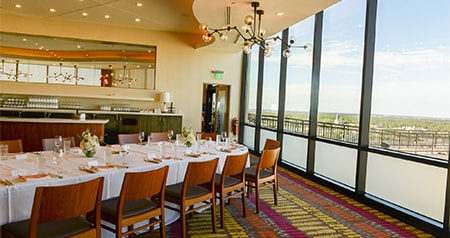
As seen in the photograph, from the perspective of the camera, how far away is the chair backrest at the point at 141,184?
257cm

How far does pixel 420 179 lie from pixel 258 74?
5675 mm

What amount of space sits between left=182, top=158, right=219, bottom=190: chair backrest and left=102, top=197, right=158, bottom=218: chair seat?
1.28ft

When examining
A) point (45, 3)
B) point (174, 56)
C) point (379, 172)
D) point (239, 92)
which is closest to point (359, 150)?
point (379, 172)

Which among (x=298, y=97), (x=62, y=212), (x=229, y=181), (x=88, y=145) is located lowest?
(x=229, y=181)

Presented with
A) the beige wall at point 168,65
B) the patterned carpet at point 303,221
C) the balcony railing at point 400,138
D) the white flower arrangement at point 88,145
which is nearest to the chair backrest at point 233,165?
the patterned carpet at point 303,221

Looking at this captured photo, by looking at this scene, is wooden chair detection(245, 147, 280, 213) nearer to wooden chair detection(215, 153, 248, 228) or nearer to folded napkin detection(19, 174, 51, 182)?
wooden chair detection(215, 153, 248, 228)

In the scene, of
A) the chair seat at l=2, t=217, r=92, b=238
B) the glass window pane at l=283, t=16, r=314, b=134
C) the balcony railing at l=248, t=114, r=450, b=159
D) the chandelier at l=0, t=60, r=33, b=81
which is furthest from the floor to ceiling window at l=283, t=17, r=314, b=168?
the chandelier at l=0, t=60, r=33, b=81

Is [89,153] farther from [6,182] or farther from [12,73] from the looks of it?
[12,73]

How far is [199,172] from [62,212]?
1.34 metres

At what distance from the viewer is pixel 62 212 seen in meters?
2.15

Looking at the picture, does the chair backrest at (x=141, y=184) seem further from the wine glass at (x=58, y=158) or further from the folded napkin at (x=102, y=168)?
the wine glass at (x=58, y=158)

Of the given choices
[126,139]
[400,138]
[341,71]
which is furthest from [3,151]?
[341,71]

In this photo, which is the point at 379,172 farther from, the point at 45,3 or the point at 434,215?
the point at 45,3

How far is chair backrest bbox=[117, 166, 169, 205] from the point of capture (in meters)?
2.57
